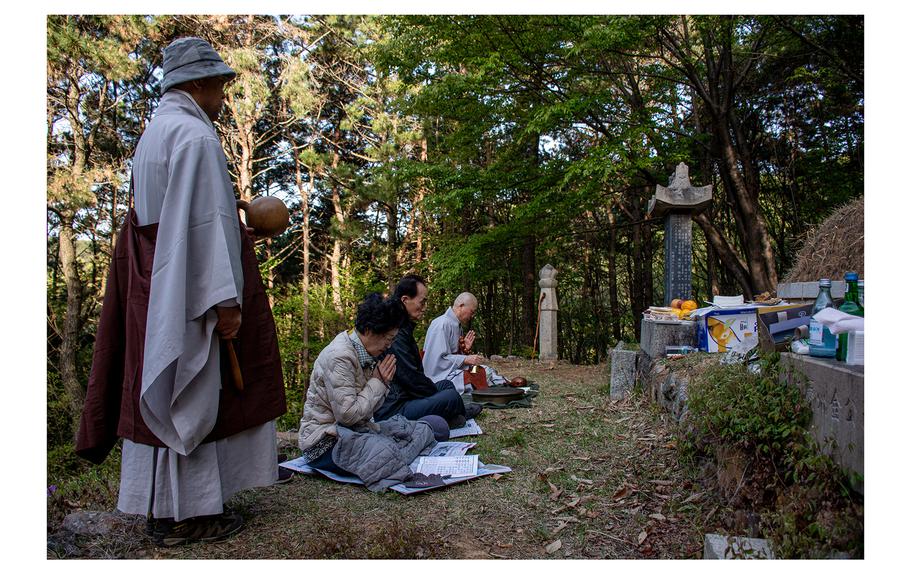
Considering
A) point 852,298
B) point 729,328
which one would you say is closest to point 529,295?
point 729,328

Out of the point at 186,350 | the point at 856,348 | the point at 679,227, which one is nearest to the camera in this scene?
the point at 856,348

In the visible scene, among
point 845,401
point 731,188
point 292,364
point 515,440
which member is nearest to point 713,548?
point 845,401

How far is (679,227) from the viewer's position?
7.13 meters

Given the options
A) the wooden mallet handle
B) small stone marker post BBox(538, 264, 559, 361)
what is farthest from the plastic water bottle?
small stone marker post BBox(538, 264, 559, 361)

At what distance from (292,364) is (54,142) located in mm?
6051

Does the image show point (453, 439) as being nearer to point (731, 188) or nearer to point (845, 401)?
point (845, 401)

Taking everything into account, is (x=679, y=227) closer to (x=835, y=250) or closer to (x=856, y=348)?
(x=835, y=250)

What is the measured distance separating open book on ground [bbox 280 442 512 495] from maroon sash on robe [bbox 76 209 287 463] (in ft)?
2.93

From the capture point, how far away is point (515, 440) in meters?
4.35

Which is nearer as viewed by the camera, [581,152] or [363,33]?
[581,152]

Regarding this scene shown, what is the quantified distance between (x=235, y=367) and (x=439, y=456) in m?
1.74

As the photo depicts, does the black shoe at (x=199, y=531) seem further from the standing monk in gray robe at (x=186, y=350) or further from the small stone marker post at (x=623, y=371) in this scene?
the small stone marker post at (x=623, y=371)

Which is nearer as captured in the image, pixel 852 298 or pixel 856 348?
pixel 856 348

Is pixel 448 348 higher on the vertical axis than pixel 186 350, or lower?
lower
